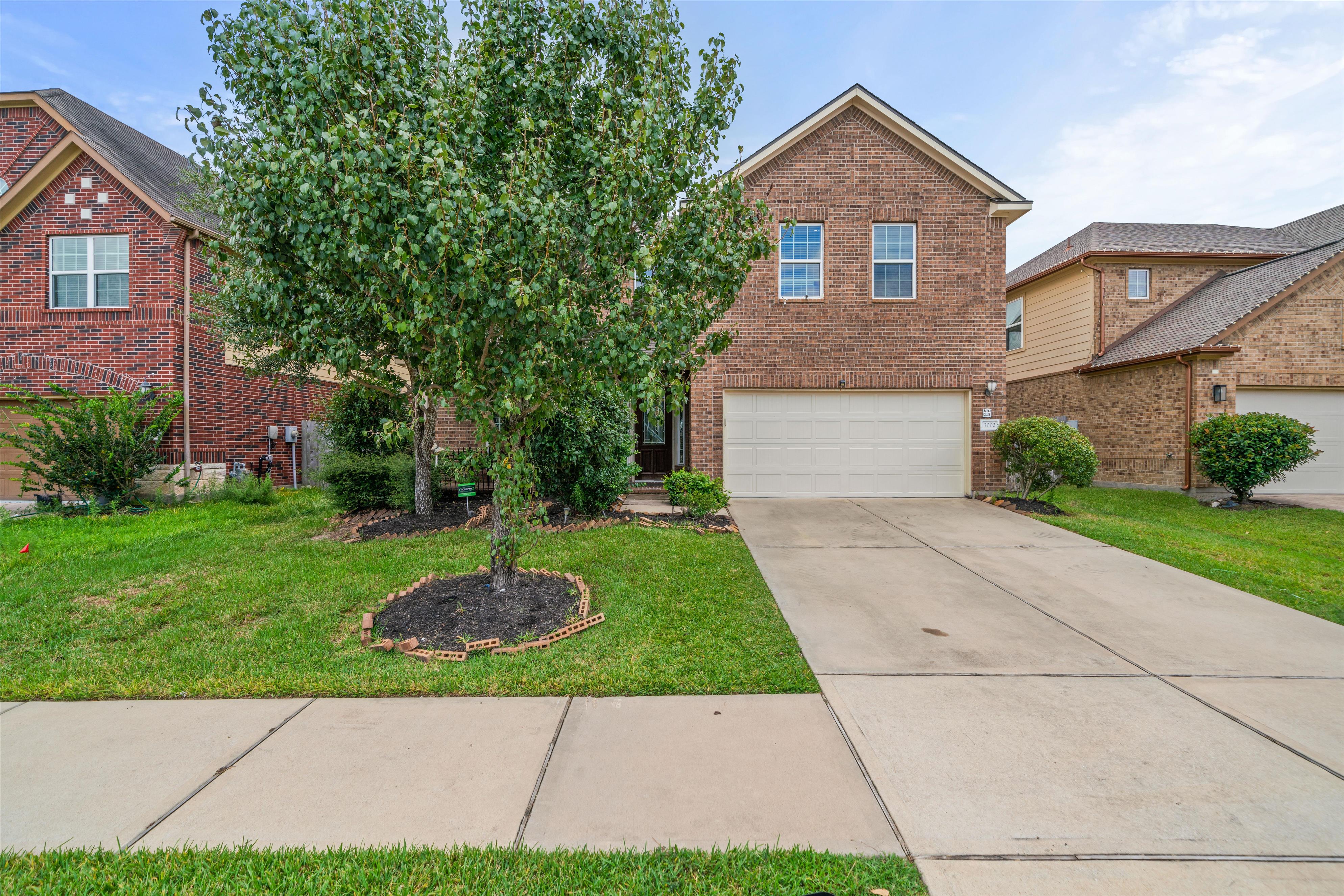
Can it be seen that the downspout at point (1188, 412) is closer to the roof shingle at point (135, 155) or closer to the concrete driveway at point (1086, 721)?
the concrete driveway at point (1086, 721)

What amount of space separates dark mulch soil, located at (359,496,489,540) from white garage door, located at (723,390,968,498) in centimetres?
503

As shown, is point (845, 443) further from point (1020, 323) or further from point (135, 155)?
point (135, 155)

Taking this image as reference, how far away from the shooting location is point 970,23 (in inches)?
418

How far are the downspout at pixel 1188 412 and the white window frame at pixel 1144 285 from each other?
145 inches

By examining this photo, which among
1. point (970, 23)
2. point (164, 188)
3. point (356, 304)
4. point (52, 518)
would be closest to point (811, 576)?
point (356, 304)

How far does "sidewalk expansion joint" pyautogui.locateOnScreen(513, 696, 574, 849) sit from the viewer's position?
2.34m

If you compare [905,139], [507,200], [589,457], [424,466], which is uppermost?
[905,139]

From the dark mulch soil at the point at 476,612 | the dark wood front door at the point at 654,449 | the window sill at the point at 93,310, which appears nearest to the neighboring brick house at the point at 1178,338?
the dark wood front door at the point at 654,449

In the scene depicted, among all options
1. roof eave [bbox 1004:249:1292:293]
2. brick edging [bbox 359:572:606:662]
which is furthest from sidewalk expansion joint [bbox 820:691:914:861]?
roof eave [bbox 1004:249:1292:293]

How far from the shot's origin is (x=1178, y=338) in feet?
41.7

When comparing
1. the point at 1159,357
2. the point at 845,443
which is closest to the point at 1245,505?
the point at 1159,357

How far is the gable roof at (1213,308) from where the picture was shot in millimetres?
→ 11992

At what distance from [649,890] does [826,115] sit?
12.8 metres

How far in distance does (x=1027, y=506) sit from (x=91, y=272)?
18.7 m
